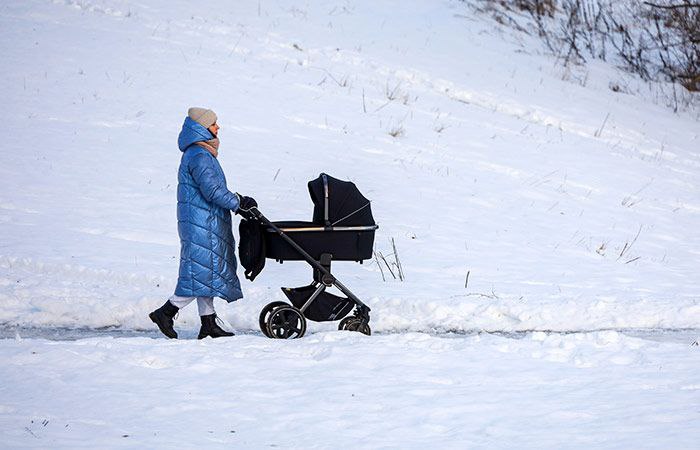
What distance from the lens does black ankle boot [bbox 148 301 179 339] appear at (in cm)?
723

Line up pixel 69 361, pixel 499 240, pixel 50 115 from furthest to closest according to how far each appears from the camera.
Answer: pixel 50 115
pixel 499 240
pixel 69 361

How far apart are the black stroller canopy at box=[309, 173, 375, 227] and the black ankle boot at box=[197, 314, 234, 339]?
1.10 m

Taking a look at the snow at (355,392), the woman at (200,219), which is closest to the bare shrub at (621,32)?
the snow at (355,392)

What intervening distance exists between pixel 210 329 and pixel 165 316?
1.18ft

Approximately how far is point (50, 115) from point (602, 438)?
10451mm

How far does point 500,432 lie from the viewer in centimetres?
539

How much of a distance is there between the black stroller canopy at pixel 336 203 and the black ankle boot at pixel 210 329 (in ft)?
3.62

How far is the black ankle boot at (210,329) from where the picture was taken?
23.7ft

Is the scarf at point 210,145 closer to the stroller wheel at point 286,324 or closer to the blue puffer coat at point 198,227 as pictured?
the blue puffer coat at point 198,227

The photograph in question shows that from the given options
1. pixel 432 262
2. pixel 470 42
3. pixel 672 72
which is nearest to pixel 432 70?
pixel 470 42

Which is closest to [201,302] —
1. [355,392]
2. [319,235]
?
[319,235]

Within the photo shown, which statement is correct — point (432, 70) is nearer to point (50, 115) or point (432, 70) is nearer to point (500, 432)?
point (50, 115)

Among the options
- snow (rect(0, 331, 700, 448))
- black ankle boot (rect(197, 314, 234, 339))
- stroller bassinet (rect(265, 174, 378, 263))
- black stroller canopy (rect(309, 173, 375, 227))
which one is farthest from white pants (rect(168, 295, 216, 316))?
black stroller canopy (rect(309, 173, 375, 227))

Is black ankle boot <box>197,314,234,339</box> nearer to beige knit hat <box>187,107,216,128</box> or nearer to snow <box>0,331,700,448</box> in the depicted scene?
snow <box>0,331,700,448</box>
